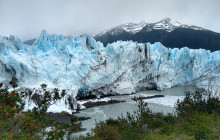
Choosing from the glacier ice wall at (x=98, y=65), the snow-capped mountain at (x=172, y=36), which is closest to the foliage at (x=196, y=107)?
the glacier ice wall at (x=98, y=65)

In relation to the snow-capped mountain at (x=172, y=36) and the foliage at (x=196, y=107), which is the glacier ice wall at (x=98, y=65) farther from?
the snow-capped mountain at (x=172, y=36)

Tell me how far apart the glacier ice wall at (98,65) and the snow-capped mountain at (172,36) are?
2250 cm

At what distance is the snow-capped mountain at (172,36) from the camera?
50097mm

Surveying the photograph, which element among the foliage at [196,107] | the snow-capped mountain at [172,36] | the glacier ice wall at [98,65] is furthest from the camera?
the snow-capped mountain at [172,36]

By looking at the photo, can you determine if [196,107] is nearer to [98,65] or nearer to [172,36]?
[98,65]

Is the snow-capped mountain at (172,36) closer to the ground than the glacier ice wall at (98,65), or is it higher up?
higher up

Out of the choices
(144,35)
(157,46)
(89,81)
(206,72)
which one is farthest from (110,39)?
(89,81)

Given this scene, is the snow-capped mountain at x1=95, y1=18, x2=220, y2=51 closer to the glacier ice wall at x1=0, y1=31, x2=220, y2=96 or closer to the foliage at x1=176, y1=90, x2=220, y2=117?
the glacier ice wall at x1=0, y1=31, x2=220, y2=96

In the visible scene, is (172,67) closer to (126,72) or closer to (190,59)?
(190,59)

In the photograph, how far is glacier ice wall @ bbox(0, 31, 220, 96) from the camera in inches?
710

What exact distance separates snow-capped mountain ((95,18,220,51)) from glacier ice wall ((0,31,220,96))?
2250 cm

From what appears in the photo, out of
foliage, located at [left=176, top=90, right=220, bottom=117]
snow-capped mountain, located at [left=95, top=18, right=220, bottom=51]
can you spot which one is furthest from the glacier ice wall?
snow-capped mountain, located at [left=95, top=18, right=220, bottom=51]

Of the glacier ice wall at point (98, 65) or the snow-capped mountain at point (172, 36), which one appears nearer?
the glacier ice wall at point (98, 65)

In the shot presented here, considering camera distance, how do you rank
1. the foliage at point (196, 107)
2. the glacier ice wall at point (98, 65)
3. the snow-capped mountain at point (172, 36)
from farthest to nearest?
the snow-capped mountain at point (172, 36) → the glacier ice wall at point (98, 65) → the foliage at point (196, 107)
